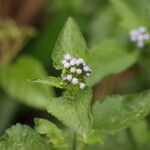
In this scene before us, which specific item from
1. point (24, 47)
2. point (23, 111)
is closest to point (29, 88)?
point (23, 111)

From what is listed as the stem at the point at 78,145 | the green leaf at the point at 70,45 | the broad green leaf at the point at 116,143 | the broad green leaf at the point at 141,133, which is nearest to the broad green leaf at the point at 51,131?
the stem at the point at 78,145

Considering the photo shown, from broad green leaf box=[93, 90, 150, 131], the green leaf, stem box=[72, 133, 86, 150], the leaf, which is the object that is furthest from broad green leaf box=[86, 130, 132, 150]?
the leaf

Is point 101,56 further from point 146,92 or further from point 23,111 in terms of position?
point 23,111

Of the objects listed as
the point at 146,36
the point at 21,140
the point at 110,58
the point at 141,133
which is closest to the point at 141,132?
the point at 141,133

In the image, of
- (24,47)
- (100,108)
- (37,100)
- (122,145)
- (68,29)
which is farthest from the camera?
(24,47)

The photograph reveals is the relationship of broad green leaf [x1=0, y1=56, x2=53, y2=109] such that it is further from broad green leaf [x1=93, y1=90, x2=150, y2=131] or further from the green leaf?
the green leaf
